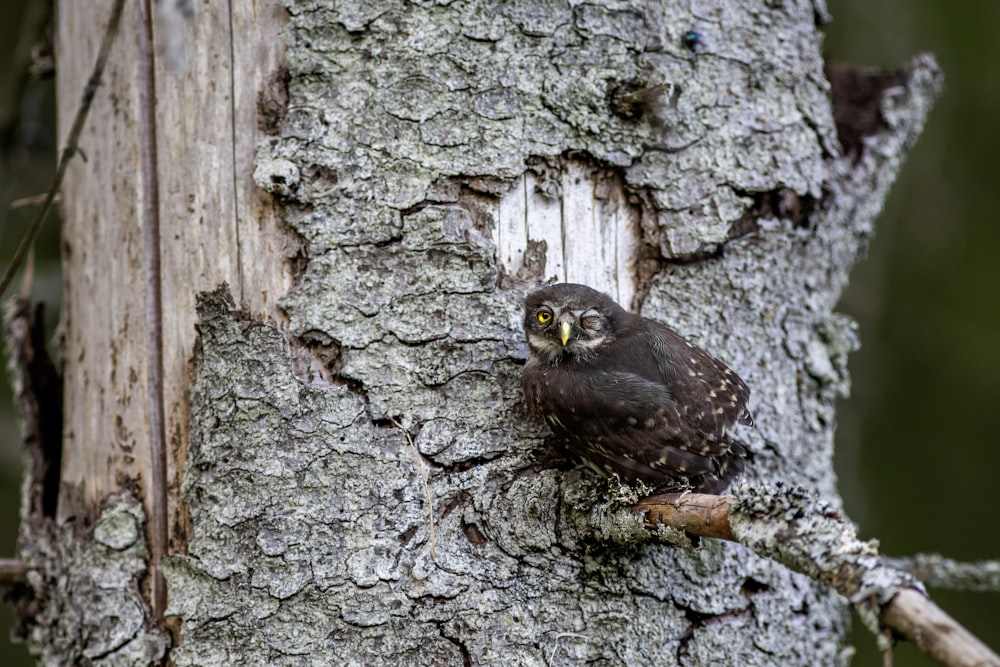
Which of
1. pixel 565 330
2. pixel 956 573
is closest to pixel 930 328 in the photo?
pixel 565 330

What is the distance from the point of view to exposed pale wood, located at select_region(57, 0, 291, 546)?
2.39 meters

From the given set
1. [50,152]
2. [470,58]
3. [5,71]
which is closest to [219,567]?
[470,58]

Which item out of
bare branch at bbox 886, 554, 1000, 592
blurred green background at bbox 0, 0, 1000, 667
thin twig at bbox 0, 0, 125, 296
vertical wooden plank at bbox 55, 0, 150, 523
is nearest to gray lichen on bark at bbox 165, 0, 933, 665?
vertical wooden plank at bbox 55, 0, 150, 523

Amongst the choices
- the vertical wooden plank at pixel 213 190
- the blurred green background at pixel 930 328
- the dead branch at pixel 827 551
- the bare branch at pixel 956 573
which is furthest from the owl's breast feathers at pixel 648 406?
the blurred green background at pixel 930 328

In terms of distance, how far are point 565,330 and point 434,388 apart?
424 millimetres

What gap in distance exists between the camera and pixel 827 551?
1673 mm

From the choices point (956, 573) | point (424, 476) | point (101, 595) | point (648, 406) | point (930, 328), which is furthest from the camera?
point (930, 328)

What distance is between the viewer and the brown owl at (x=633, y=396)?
8.00 ft

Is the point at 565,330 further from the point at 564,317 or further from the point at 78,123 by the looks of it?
the point at 78,123

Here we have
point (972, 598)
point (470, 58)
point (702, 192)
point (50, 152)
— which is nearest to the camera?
point (470, 58)

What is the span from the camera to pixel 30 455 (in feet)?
9.36

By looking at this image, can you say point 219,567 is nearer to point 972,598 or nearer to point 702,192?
point 702,192

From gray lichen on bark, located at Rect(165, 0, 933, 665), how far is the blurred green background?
249 centimetres

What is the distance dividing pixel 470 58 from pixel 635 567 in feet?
4.28
